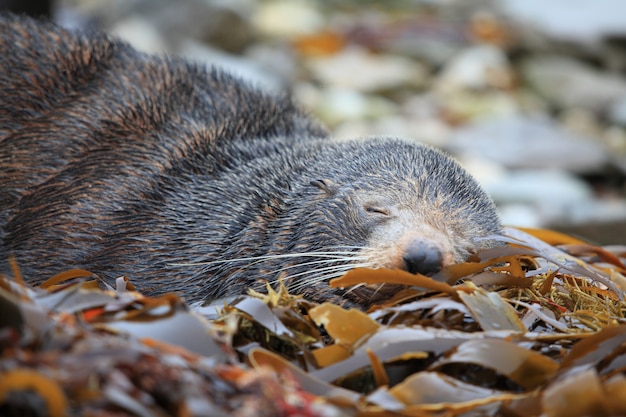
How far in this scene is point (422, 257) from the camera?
11.3 feet

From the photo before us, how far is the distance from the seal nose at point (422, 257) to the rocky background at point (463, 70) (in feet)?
21.8

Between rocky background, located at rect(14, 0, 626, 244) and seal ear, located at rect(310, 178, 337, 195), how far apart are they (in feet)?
20.4

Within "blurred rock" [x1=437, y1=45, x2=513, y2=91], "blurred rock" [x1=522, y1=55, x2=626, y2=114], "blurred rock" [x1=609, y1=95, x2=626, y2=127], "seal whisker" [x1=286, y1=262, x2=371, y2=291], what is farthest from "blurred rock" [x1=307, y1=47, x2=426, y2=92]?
"seal whisker" [x1=286, y1=262, x2=371, y2=291]

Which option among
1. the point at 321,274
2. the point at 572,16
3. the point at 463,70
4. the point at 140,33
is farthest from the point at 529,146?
the point at 321,274

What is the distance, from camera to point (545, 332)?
3.38 meters

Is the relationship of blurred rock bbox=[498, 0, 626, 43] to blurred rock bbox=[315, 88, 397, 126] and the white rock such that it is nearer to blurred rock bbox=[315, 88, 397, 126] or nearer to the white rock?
the white rock

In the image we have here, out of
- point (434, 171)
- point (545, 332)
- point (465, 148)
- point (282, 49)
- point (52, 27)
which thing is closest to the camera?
point (545, 332)

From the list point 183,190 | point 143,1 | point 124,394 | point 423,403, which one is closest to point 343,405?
point 423,403

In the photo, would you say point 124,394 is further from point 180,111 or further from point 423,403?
point 180,111

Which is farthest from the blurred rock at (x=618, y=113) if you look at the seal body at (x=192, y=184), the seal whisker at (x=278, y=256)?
the seal whisker at (x=278, y=256)

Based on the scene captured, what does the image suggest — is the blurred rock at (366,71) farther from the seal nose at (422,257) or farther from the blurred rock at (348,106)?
the seal nose at (422,257)

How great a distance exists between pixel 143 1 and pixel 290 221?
1310 centimetres

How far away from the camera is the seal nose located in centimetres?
346

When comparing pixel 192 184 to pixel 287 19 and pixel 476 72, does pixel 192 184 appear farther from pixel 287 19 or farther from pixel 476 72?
pixel 287 19
